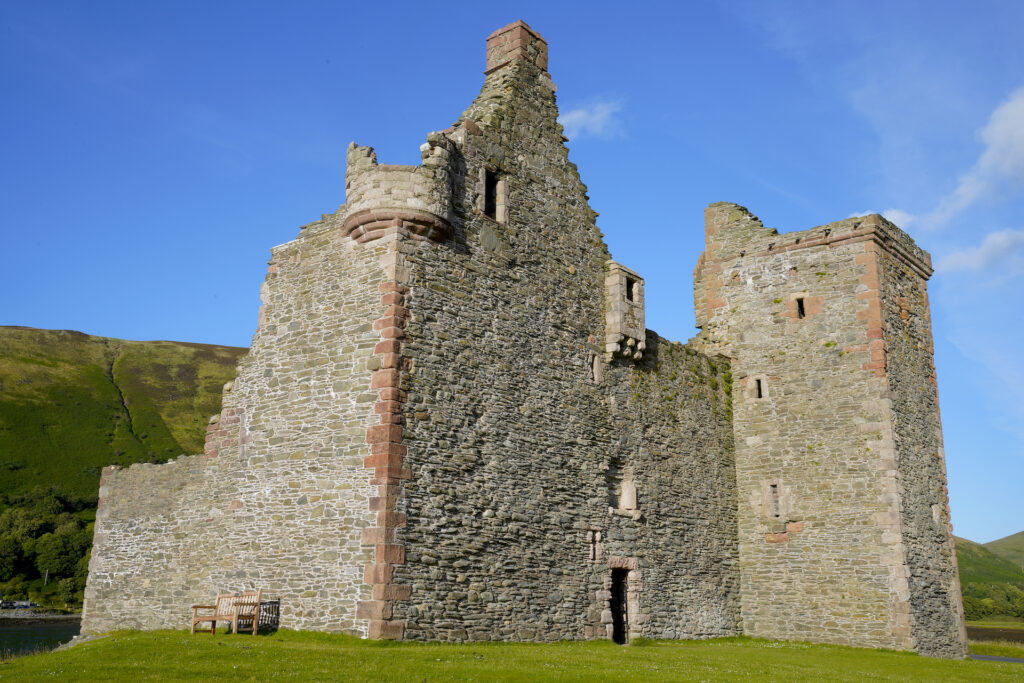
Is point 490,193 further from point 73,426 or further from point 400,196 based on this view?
point 73,426

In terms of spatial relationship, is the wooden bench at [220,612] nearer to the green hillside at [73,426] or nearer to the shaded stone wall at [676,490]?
the shaded stone wall at [676,490]

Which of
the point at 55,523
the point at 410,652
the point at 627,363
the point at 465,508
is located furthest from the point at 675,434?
the point at 55,523

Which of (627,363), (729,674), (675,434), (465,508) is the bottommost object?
(729,674)

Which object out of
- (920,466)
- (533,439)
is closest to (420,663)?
(533,439)

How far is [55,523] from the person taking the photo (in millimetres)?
69375

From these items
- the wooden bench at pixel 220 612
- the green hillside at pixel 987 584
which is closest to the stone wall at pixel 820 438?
the wooden bench at pixel 220 612

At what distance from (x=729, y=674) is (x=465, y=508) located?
17.9 feet

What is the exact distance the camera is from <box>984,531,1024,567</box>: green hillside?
133 m

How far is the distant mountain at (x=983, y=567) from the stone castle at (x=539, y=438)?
273 ft

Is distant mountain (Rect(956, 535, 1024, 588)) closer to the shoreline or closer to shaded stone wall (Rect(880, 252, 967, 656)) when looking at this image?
shaded stone wall (Rect(880, 252, 967, 656))

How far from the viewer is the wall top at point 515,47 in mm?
20969

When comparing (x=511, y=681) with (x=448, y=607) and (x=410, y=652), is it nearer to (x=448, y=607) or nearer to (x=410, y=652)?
(x=410, y=652)

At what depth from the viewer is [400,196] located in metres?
16.4

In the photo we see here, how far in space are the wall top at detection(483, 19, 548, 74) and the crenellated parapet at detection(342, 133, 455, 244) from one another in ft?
16.1
